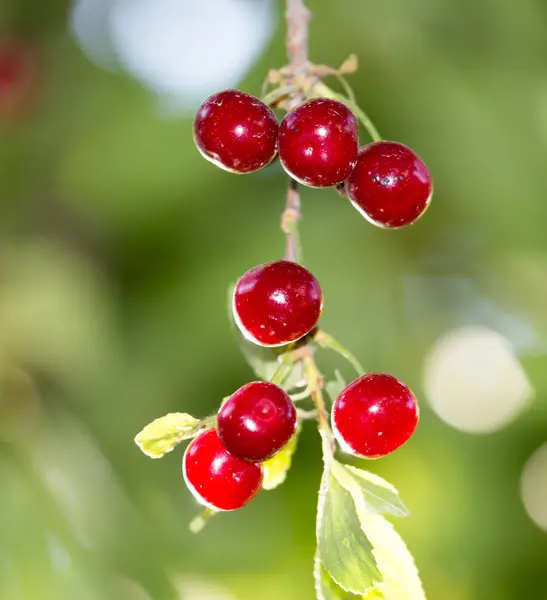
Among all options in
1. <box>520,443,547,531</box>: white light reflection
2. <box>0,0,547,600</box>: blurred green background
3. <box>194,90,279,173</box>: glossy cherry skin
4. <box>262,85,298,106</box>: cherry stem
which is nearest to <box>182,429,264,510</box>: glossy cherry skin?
<box>194,90,279,173</box>: glossy cherry skin

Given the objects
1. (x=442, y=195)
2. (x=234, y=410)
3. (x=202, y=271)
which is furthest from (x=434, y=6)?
(x=234, y=410)

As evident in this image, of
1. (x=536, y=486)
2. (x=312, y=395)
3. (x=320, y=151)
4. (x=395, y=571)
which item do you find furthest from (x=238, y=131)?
(x=536, y=486)

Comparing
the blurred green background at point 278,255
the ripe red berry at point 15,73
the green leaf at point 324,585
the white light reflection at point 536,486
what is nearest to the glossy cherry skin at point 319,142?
the green leaf at point 324,585

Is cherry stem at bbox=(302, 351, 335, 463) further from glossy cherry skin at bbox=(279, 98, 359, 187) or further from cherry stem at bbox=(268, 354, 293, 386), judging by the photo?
glossy cherry skin at bbox=(279, 98, 359, 187)

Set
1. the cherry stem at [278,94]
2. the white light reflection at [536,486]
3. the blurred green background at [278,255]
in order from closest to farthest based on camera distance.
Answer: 1. the cherry stem at [278,94]
2. the blurred green background at [278,255]
3. the white light reflection at [536,486]

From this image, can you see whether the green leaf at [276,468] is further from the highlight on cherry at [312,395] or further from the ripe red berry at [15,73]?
the ripe red berry at [15,73]

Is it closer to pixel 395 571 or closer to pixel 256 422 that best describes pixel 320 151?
pixel 256 422
